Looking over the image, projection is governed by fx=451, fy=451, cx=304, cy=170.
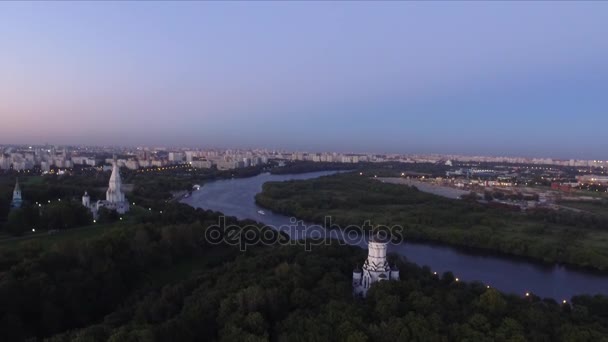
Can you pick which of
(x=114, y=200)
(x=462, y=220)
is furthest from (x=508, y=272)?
(x=114, y=200)

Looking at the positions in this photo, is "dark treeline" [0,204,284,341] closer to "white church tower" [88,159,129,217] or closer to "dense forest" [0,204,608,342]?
"dense forest" [0,204,608,342]

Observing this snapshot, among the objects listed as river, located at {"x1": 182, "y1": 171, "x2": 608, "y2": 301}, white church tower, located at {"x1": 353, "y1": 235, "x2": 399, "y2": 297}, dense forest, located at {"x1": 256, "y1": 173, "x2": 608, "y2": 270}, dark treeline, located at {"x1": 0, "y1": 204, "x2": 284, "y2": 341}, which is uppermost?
white church tower, located at {"x1": 353, "y1": 235, "x2": 399, "y2": 297}

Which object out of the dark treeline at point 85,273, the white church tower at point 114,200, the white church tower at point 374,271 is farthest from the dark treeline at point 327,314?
the white church tower at point 114,200

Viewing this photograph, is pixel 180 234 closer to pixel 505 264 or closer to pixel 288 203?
pixel 505 264

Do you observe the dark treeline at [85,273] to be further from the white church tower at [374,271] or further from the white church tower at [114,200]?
the white church tower at [114,200]

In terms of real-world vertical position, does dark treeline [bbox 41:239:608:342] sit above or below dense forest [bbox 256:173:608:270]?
above

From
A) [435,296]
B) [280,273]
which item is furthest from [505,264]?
[280,273]

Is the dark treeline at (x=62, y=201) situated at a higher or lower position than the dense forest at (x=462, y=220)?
higher

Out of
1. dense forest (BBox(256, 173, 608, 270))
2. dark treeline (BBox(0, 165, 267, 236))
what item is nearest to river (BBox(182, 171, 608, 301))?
dense forest (BBox(256, 173, 608, 270))
